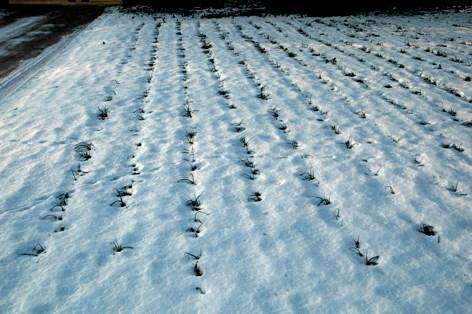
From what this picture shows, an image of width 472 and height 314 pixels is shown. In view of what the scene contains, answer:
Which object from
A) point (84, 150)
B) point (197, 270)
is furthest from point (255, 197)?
point (84, 150)

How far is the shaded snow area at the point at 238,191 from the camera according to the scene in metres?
2.55

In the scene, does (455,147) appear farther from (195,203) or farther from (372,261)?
(195,203)

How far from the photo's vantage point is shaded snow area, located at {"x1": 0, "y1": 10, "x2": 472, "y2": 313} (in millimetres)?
2547

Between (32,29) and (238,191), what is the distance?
14133mm

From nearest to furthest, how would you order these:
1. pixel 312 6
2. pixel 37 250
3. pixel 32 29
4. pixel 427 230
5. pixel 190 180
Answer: pixel 37 250 < pixel 427 230 < pixel 190 180 < pixel 32 29 < pixel 312 6

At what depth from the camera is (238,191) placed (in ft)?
11.9

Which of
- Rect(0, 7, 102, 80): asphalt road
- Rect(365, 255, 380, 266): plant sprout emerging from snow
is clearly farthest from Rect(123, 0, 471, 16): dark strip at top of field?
Rect(365, 255, 380, 266): plant sprout emerging from snow

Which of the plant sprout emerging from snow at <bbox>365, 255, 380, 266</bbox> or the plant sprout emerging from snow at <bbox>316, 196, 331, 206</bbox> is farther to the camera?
the plant sprout emerging from snow at <bbox>316, 196, 331, 206</bbox>

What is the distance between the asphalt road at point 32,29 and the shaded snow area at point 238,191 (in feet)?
9.12

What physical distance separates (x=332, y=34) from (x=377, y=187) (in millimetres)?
9208

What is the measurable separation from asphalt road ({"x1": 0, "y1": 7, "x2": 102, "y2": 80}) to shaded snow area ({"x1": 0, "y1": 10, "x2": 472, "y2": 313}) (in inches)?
109

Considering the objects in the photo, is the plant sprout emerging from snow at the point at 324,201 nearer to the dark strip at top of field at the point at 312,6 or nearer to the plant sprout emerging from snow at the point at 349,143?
the plant sprout emerging from snow at the point at 349,143

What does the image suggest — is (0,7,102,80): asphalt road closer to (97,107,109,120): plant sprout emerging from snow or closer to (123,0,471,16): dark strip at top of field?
(123,0,471,16): dark strip at top of field

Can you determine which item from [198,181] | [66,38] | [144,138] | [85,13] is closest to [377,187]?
[198,181]
